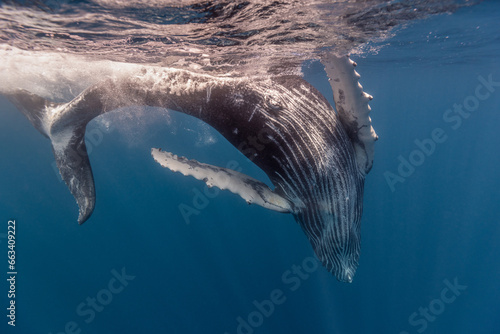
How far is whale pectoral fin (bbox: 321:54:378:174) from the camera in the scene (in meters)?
3.64

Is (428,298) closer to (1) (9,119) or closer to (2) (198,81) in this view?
(2) (198,81)

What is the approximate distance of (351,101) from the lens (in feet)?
12.4

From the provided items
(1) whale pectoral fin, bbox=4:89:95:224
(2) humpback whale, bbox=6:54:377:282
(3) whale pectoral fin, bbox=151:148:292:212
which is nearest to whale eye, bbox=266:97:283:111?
(2) humpback whale, bbox=6:54:377:282

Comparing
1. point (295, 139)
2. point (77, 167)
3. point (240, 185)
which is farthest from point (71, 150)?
point (295, 139)

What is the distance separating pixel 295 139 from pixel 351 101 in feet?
3.10

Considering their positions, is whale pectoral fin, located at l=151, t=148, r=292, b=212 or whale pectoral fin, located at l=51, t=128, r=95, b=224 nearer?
whale pectoral fin, located at l=151, t=148, r=292, b=212

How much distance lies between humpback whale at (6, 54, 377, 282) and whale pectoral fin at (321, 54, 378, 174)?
0.01 meters

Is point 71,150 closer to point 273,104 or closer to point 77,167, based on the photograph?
point 77,167

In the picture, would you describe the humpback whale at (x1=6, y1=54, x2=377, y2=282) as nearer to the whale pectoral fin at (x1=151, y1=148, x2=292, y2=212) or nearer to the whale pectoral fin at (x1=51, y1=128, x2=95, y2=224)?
the whale pectoral fin at (x1=151, y1=148, x2=292, y2=212)

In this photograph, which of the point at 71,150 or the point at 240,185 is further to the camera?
the point at 71,150

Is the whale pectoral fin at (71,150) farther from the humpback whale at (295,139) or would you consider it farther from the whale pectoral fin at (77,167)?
the humpback whale at (295,139)

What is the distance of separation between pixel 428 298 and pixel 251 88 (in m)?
21.3

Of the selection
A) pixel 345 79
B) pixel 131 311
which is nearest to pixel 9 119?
pixel 131 311

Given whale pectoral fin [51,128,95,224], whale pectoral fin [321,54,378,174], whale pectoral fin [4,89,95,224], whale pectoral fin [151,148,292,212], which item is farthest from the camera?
whale pectoral fin [51,128,95,224]
